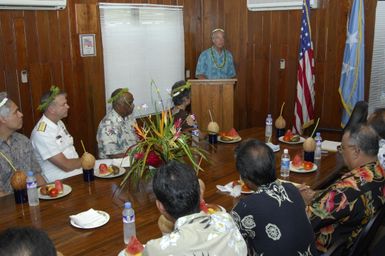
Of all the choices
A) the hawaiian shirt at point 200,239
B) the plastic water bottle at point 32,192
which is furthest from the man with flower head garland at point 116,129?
the hawaiian shirt at point 200,239

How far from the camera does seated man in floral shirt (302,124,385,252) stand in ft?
6.48

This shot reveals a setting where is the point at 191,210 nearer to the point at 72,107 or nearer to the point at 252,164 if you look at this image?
the point at 252,164

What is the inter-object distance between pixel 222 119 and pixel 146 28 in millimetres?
1592

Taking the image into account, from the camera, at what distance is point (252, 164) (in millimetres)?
1834

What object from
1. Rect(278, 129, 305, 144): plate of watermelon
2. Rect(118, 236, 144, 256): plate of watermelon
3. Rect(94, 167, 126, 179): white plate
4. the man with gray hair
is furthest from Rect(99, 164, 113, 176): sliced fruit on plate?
Rect(278, 129, 305, 144): plate of watermelon

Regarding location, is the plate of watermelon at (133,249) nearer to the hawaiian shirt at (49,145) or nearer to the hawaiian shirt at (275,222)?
the hawaiian shirt at (275,222)

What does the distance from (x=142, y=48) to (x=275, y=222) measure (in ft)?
12.8

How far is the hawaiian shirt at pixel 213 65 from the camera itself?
18.3 ft

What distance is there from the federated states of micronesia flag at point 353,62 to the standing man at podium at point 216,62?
152 centimetres

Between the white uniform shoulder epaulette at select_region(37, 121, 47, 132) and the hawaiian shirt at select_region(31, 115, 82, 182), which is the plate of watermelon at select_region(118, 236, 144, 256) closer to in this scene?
the hawaiian shirt at select_region(31, 115, 82, 182)

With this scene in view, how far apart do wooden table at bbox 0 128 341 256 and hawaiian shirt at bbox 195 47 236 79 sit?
2760 mm

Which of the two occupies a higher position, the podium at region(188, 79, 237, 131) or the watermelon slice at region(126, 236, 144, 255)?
the podium at region(188, 79, 237, 131)

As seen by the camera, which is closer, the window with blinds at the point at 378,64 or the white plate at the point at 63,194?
the white plate at the point at 63,194

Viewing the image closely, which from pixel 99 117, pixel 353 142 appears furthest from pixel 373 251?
pixel 99 117
